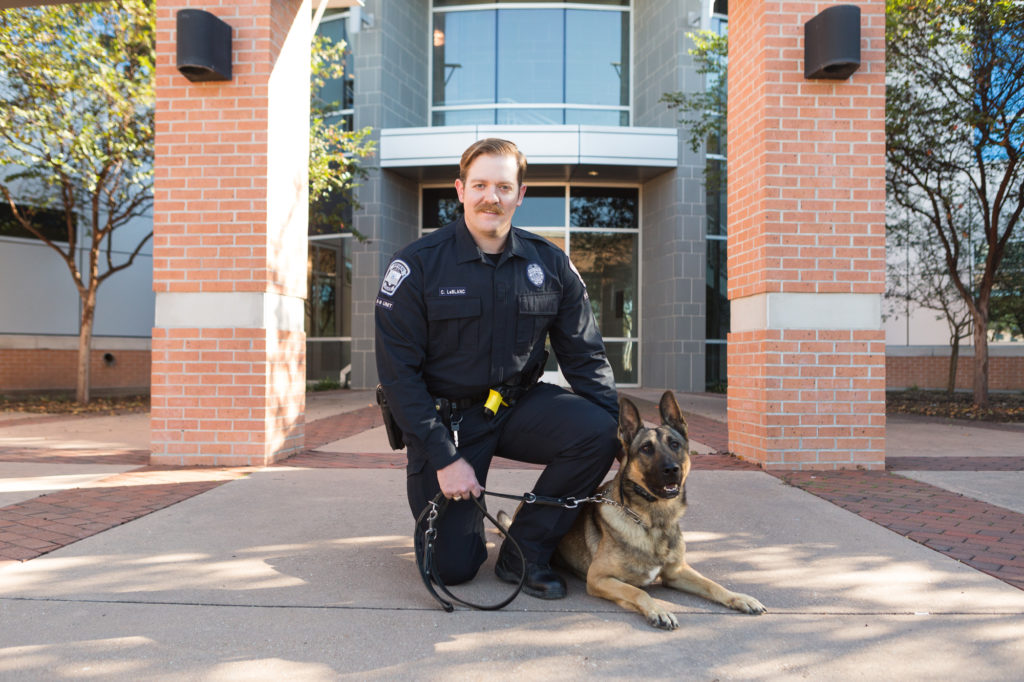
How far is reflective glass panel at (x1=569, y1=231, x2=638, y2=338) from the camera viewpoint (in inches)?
618

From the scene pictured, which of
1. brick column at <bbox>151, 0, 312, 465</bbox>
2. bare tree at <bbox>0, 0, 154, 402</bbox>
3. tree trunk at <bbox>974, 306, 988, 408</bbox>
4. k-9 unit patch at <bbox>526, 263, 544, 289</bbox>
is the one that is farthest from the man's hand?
tree trunk at <bbox>974, 306, 988, 408</bbox>

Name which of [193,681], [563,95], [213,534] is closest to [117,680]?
[193,681]

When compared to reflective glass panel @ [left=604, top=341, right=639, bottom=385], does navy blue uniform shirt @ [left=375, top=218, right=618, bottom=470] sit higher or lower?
higher

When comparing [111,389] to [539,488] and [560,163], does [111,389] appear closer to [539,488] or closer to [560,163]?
[560,163]

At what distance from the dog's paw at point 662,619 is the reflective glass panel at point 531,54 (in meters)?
14.5

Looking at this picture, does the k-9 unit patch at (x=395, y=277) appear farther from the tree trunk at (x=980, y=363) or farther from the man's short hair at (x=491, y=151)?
the tree trunk at (x=980, y=363)

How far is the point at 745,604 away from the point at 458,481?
3.78 feet

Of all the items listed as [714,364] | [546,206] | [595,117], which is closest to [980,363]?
[714,364]

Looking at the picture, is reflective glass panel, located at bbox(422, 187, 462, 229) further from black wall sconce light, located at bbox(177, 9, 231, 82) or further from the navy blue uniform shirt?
the navy blue uniform shirt

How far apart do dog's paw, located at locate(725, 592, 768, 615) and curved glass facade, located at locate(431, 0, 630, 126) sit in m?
14.2

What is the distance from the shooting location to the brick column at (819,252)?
5.34 m

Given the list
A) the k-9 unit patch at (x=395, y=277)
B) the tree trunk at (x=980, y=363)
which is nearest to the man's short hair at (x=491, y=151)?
the k-9 unit patch at (x=395, y=277)

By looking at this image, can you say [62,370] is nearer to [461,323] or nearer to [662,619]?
[461,323]

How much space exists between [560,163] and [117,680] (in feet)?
42.4
